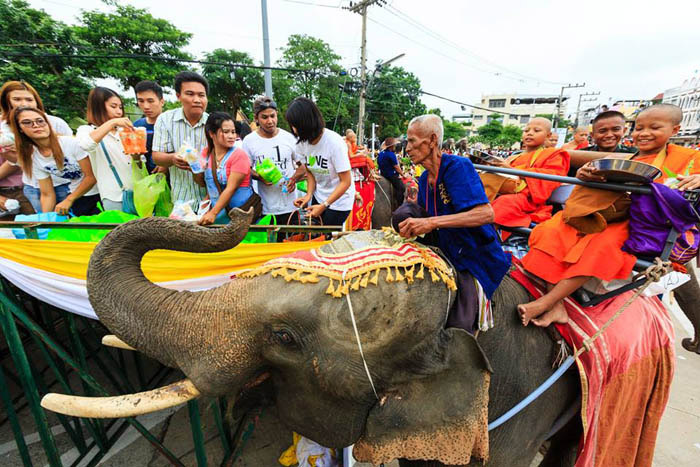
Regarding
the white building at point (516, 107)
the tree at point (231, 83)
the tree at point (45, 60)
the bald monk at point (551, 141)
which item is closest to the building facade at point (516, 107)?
the white building at point (516, 107)

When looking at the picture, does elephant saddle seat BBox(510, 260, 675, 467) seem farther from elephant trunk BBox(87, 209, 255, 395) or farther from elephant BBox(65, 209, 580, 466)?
elephant trunk BBox(87, 209, 255, 395)

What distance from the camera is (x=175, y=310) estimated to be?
1.22 metres

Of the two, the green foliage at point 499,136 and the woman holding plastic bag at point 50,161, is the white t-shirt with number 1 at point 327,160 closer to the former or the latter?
the woman holding plastic bag at point 50,161

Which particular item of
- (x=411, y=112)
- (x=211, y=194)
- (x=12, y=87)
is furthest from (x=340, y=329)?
(x=411, y=112)

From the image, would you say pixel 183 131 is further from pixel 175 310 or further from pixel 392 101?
pixel 392 101

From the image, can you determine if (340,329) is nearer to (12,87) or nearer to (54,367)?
(54,367)

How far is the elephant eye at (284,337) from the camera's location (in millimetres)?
1195

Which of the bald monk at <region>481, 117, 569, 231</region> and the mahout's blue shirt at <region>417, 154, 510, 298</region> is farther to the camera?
the bald monk at <region>481, 117, 569, 231</region>

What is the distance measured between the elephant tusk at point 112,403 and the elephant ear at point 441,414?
2.49 ft

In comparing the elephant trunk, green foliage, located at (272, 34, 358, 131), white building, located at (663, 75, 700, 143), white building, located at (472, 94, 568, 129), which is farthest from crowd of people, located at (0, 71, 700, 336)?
white building, located at (472, 94, 568, 129)

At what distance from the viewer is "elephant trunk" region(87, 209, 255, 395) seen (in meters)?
1.17

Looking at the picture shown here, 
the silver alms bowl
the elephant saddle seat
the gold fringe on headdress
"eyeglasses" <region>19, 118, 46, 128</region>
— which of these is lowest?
the elephant saddle seat

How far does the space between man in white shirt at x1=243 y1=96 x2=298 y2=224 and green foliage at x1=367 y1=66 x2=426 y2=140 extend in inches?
1651

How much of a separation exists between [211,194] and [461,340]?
263cm
